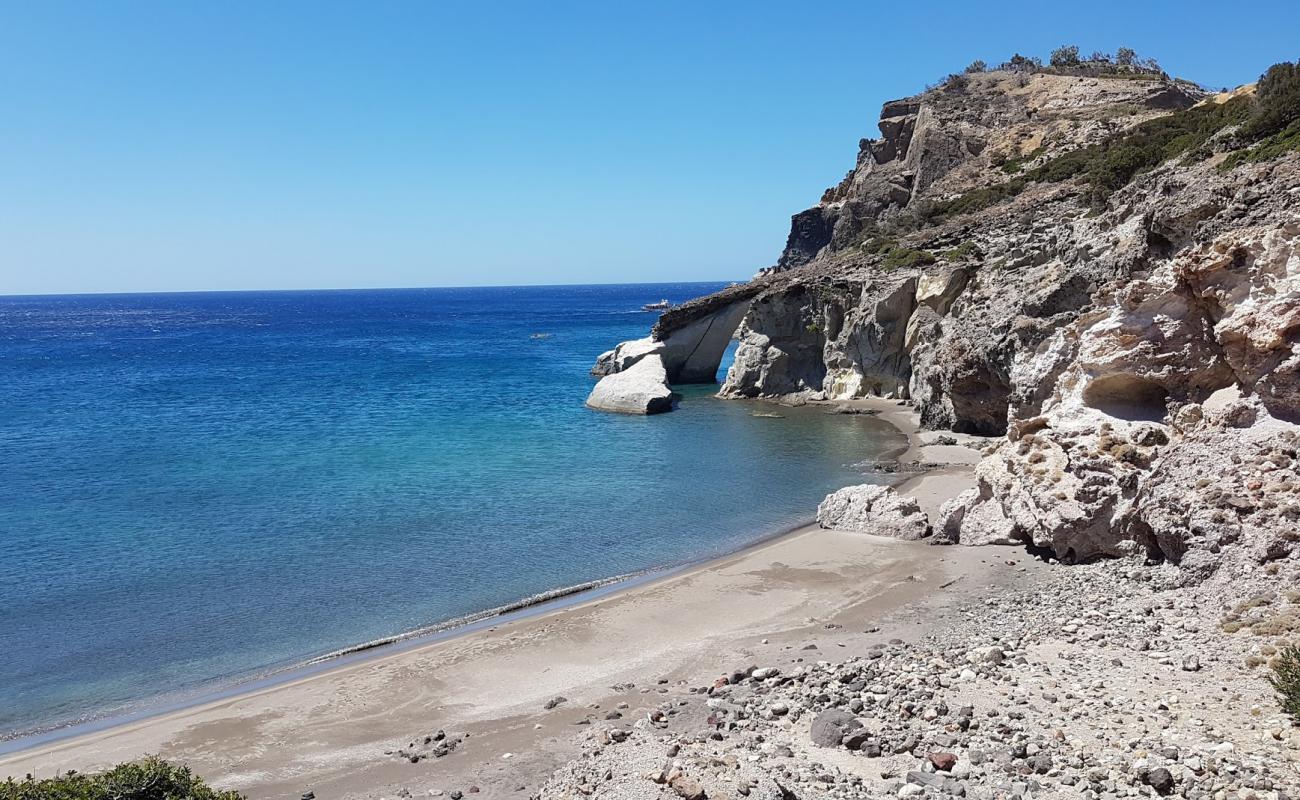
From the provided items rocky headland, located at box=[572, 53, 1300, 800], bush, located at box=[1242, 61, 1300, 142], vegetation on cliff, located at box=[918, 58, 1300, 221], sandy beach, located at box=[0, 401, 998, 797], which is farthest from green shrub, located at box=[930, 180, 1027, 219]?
sandy beach, located at box=[0, 401, 998, 797]

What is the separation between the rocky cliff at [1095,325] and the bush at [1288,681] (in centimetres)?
285

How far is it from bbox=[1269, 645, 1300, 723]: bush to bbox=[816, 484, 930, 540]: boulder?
961cm

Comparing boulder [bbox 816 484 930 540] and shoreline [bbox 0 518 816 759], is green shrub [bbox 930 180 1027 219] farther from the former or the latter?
shoreline [bbox 0 518 816 759]

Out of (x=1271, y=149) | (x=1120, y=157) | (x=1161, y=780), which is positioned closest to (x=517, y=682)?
(x=1161, y=780)

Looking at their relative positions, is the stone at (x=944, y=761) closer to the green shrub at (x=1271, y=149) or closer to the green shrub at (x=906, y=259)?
the green shrub at (x=1271, y=149)

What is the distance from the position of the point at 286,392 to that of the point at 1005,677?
152ft

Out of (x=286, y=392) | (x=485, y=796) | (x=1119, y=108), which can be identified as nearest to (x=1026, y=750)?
(x=485, y=796)

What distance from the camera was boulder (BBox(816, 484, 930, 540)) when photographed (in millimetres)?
18634

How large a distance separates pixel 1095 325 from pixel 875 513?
20.1 feet

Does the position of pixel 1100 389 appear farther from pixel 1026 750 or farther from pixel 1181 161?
pixel 1181 161

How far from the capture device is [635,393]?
41.4 meters

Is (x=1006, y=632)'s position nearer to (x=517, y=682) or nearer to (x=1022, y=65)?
(x=517, y=682)

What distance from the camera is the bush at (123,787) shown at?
624 cm

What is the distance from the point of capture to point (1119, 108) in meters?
51.2
